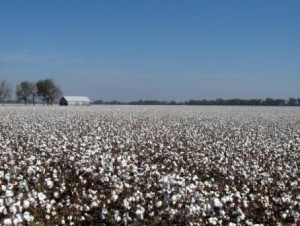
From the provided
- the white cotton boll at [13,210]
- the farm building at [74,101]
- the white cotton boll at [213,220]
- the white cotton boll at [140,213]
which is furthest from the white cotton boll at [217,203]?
the farm building at [74,101]

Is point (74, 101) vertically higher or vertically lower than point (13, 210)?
higher

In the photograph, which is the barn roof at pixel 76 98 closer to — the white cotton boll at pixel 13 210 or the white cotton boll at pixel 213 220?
the white cotton boll at pixel 13 210

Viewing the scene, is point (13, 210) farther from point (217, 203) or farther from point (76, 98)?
point (76, 98)

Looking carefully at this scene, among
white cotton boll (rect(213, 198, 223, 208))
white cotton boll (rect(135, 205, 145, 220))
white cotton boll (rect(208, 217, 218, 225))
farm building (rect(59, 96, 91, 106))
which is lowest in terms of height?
white cotton boll (rect(208, 217, 218, 225))

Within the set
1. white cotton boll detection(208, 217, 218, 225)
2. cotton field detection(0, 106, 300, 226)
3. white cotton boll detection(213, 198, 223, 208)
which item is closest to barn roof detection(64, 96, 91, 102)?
cotton field detection(0, 106, 300, 226)

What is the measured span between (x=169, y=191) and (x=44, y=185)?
268 cm

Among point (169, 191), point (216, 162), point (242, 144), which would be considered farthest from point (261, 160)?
point (169, 191)

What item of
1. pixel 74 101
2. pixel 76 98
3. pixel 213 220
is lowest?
pixel 213 220

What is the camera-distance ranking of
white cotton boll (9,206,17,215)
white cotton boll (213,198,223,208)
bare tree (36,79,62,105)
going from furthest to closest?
1. bare tree (36,79,62,105)
2. white cotton boll (213,198,223,208)
3. white cotton boll (9,206,17,215)

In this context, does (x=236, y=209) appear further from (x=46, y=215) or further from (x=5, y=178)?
(x=5, y=178)

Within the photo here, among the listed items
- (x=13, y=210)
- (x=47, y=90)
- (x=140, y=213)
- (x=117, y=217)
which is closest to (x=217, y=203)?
(x=140, y=213)

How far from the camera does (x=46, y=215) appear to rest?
6445mm

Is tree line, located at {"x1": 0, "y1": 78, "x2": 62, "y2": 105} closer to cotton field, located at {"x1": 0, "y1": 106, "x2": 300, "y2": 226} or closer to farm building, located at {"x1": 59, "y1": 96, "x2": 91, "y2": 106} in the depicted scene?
farm building, located at {"x1": 59, "y1": 96, "x2": 91, "y2": 106}

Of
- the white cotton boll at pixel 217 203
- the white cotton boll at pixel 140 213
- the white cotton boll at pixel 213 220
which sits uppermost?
the white cotton boll at pixel 217 203
